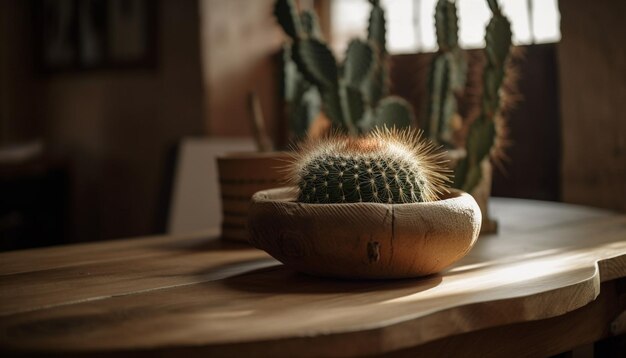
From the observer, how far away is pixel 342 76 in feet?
5.43

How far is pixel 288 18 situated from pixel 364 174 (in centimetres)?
63

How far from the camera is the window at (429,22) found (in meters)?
2.43

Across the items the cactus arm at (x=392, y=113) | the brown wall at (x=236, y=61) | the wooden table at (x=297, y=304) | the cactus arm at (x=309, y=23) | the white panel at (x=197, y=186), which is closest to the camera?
the wooden table at (x=297, y=304)

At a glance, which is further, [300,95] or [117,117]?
[117,117]

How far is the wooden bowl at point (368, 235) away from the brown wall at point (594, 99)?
3.52ft

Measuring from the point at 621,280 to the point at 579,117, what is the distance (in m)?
0.93

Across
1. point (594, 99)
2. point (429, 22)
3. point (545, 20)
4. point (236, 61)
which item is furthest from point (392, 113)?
point (236, 61)

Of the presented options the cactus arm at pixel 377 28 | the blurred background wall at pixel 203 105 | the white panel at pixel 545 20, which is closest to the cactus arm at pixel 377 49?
the cactus arm at pixel 377 28

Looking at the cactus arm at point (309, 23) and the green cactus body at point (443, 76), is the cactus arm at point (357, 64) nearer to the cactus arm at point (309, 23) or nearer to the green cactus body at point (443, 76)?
the green cactus body at point (443, 76)

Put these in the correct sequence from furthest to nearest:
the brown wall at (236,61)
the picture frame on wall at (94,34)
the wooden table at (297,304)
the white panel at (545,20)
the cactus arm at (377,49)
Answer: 1. the picture frame on wall at (94,34)
2. the brown wall at (236,61)
3. the white panel at (545,20)
4. the cactus arm at (377,49)
5. the wooden table at (297,304)

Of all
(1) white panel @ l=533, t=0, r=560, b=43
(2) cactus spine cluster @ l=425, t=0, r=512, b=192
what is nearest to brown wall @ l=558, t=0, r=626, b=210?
(1) white panel @ l=533, t=0, r=560, b=43

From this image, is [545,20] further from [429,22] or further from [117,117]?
[117,117]

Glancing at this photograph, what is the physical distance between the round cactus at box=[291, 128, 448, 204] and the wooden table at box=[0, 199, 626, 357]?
0.12m

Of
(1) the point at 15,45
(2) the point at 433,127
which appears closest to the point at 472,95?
(2) the point at 433,127
